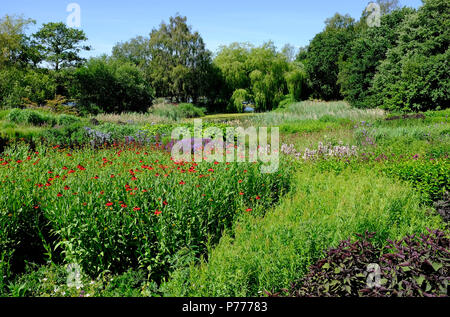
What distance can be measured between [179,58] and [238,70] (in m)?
5.98

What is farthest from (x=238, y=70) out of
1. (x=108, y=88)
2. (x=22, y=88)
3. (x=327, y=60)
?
(x=22, y=88)

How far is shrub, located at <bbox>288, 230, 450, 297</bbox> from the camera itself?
7.29 feet

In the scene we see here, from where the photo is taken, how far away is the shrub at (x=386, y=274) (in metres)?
2.22

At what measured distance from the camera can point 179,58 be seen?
31.7 meters

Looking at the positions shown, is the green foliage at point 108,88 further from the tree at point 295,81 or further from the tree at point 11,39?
the tree at point 295,81

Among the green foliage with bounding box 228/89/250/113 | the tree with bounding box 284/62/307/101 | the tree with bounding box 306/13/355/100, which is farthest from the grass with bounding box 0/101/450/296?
the tree with bounding box 306/13/355/100

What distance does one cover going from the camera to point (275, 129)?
12.0 m

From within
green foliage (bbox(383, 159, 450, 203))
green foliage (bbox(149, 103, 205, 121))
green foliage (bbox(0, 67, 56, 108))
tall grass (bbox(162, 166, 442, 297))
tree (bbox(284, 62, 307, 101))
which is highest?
tree (bbox(284, 62, 307, 101))

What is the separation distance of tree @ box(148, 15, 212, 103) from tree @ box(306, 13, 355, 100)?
1047cm

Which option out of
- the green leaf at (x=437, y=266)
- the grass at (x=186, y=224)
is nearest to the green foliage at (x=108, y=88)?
the grass at (x=186, y=224)

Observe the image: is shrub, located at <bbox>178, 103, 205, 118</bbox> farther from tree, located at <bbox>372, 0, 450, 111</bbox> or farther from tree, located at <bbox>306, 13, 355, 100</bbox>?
tree, located at <bbox>306, 13, 355, 100</bbox>

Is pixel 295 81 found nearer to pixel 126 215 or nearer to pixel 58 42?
pixel 58 42

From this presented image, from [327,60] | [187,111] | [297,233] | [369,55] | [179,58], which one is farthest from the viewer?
[179,58]
